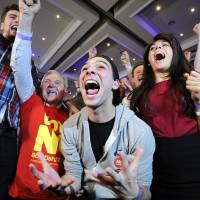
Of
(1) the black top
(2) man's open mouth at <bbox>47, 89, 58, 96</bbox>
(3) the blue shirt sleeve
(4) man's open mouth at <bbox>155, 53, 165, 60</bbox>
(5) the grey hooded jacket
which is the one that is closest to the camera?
(5) the grey hooded jacket

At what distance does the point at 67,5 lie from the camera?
234 inches

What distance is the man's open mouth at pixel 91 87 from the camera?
163cm

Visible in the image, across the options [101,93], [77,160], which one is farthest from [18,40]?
[77,160]

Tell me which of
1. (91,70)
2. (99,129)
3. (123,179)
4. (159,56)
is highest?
(159,56)

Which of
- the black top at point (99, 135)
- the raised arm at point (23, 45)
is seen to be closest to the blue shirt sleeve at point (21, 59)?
the raised arm at point (23, 45)

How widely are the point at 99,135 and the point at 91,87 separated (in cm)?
39

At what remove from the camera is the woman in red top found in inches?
54.1

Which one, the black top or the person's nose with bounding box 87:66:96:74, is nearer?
the black top

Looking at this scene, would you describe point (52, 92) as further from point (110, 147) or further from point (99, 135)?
point (110, 147)

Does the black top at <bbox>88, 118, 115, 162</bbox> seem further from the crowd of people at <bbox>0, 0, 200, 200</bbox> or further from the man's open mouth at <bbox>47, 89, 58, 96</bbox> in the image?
the man's open mouth at <bbox>47, 89, 58, 96</bbox>

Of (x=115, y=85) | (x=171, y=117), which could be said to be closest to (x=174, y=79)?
(x=171, y=117)

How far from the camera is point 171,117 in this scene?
5.01 feet

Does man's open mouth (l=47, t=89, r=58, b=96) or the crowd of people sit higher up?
man's open mouth (l=47, t=89, r=58, b=96)

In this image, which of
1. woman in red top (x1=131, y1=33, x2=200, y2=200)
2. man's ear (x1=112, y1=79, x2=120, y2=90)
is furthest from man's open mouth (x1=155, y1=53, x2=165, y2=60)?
man's ear (x1=112, y1=79, x2=120, y2=90)
